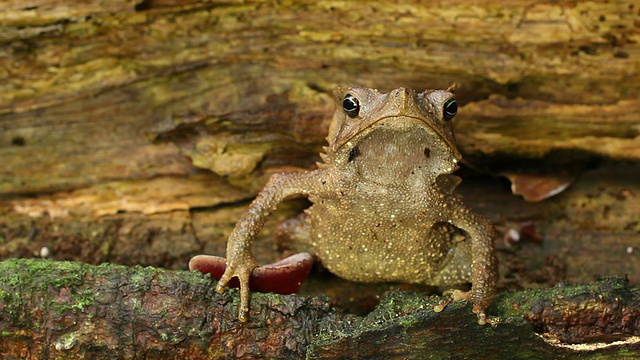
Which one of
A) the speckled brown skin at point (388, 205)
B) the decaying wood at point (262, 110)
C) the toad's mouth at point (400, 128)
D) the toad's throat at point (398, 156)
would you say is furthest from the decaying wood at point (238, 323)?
the decaying wood at point (262, 110)

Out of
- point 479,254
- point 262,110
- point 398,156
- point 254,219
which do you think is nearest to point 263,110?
point 262,110

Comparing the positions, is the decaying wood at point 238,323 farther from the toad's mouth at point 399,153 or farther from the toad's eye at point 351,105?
the toad's eye at point 351,105

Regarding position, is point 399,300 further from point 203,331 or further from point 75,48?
point 75,48

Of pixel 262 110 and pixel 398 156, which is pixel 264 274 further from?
pixel 262 110

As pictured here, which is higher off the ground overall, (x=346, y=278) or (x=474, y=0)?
(x=474, y=0)

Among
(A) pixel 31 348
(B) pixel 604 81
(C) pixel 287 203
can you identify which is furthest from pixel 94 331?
(B) pixel 604 81

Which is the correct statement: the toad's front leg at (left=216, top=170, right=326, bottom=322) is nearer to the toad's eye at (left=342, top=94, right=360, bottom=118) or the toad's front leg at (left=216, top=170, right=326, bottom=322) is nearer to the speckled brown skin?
the speckled brown skin

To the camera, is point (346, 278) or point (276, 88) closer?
point (346, 278)
